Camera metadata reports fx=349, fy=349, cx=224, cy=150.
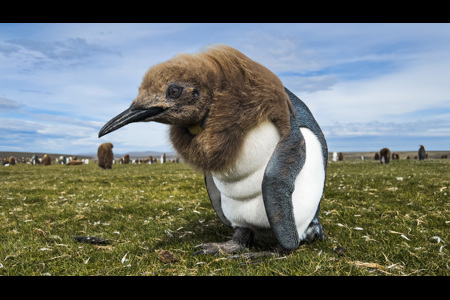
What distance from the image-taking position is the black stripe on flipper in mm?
3094

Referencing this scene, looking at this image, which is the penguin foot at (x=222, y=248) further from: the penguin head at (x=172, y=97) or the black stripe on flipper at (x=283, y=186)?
the penguin head at (x=172, y=97)

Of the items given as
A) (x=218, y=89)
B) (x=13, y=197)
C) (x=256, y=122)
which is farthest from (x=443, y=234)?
(x=13, y=197)

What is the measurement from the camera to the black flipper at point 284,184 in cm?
309

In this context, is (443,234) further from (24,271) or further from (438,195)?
(24,271)

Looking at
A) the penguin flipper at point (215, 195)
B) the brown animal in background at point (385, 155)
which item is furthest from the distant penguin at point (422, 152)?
the penguin flipper at point (215, 195)

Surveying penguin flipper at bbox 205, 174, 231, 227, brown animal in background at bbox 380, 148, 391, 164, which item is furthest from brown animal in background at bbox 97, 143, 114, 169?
penguin flipper at bbox 205, 174, 231, 227

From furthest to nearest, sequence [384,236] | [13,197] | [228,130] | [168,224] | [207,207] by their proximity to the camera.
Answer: [13,197] → [207,207] → [168,224] → [384,236] → [228,130]

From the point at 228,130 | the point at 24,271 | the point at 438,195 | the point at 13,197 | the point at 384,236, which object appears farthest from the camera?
the point at 13,197

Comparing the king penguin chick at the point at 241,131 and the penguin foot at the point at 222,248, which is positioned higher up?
the king penguin chick at the point at 241,131

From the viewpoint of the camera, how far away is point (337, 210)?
5.66 meters

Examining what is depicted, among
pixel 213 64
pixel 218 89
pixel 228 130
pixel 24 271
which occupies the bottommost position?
pixel 24 271

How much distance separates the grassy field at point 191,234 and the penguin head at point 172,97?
1.31m

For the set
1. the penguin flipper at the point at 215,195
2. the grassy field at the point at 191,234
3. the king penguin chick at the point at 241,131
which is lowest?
the grassy field at the point at 191,234

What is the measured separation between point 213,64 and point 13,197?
6.84 m
